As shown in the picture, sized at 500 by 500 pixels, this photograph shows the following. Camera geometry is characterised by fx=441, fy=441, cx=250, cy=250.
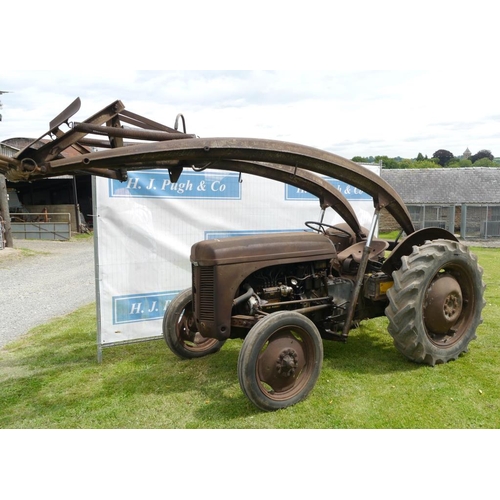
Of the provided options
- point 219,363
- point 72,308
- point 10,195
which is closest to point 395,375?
point 219,363

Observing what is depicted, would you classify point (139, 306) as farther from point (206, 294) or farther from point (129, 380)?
point (206, 294)

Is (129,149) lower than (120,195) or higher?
higher

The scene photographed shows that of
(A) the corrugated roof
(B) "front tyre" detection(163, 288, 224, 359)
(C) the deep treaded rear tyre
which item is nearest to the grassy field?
(B) "front tyre" detection(163, 288, 224, 359)

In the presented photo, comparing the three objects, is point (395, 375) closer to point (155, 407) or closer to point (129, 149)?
point (155, 407)

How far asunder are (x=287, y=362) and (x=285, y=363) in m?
0.02

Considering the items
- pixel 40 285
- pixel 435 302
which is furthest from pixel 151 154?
pixel 40 285

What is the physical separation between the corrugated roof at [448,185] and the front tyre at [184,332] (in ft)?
75.7

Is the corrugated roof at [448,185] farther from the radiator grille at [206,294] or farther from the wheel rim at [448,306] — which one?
the radiator grille at [206,294]

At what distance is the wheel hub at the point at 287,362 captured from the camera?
3.77 metres

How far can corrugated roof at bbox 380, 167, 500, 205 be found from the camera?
1011 inches

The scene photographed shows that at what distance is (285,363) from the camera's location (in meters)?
3.78

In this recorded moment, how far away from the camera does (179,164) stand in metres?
3.51

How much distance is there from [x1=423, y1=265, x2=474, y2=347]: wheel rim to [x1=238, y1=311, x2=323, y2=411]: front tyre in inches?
58.3

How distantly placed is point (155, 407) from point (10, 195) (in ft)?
90.1
